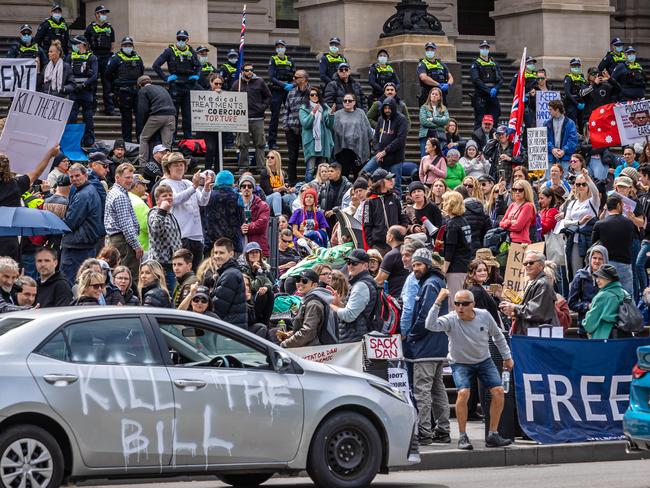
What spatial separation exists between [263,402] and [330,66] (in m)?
16.3

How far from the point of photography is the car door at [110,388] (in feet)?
36.2

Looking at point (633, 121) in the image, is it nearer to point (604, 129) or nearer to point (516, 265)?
point (604, 129)

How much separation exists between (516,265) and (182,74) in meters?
8.10

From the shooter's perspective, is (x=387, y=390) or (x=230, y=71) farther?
(x=230, y=71)

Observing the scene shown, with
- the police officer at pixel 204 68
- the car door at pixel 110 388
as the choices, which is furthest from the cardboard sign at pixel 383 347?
the police officer at pixel 204 68

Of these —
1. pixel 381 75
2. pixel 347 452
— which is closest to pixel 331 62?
pixel 381 75

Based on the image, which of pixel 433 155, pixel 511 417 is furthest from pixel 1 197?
pixel 433 155

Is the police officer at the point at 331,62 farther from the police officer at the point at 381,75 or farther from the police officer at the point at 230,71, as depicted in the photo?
the police officer at the point at 230,71

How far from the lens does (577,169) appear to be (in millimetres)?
22797

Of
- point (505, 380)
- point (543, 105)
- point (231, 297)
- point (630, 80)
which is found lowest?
point (505, 380)

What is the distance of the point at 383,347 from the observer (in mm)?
14648

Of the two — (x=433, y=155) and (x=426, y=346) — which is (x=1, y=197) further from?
(x=433, y=155)

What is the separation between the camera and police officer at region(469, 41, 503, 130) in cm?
2858

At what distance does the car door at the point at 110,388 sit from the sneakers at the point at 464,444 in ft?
12.8
